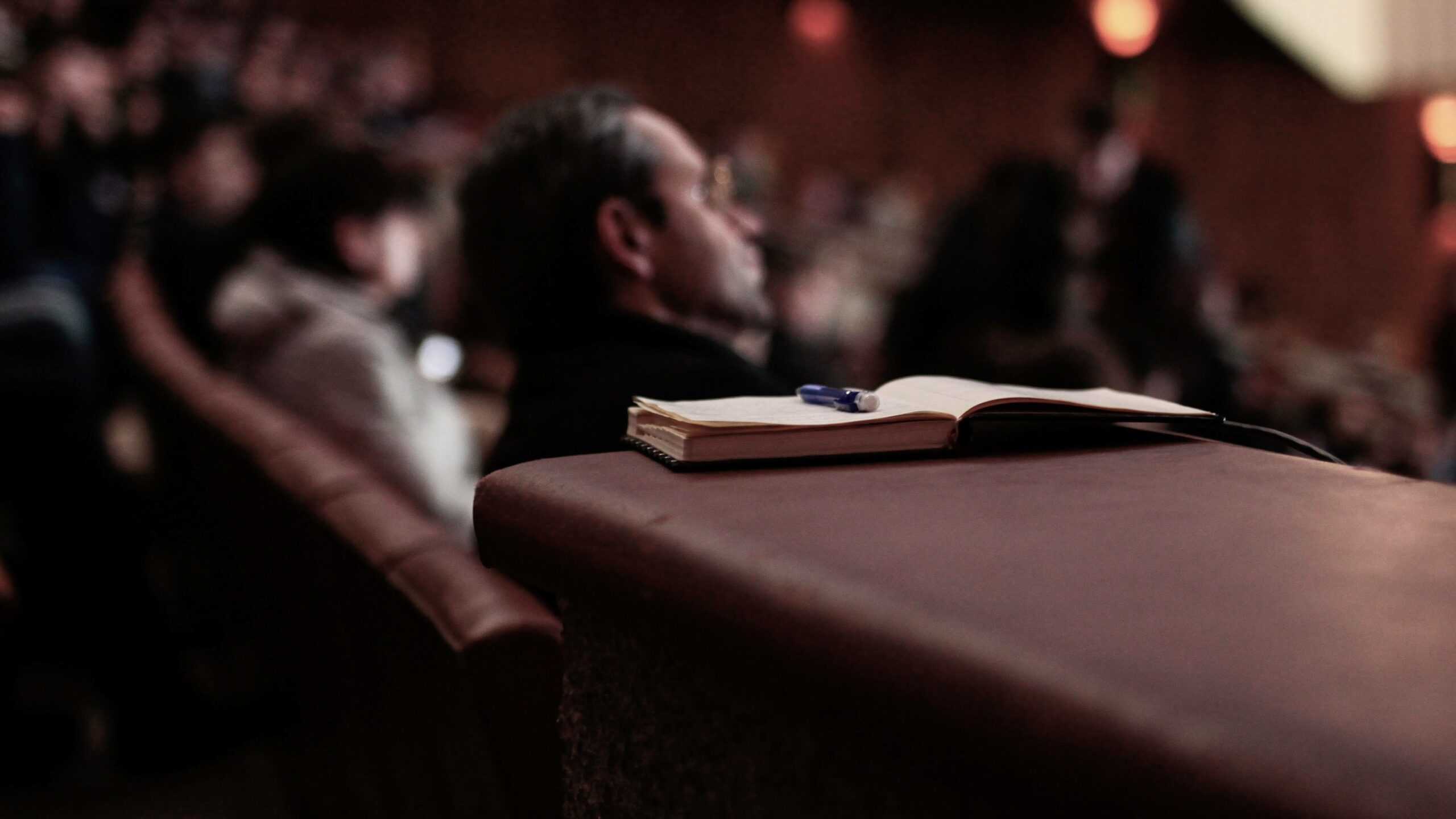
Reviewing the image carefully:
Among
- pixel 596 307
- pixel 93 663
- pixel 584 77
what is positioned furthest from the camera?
pixel 584 77

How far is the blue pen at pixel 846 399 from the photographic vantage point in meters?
0.80

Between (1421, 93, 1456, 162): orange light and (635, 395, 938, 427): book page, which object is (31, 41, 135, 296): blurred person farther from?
(1421, 93, 1456, 162): orange light

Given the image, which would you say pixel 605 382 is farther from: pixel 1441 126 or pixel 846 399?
pixel 1441 126

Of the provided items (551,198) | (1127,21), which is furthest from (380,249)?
(1127,21)

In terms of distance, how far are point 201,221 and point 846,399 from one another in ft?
10.1

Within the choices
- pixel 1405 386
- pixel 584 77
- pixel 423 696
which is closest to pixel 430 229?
pixel 423 696

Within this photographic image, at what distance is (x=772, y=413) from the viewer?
2.55 ft

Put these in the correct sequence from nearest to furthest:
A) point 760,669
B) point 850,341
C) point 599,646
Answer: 1. point 760,669
2. point 599,646
3. point 850,341

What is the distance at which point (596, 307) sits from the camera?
1.42 m

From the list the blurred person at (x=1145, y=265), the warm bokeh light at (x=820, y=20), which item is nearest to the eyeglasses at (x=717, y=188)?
the blurred person at (x=1145, y=265)

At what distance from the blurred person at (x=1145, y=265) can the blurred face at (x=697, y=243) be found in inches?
40.8

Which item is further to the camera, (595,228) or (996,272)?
(996,272)

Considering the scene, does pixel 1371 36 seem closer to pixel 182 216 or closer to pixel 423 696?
pixel 182 216

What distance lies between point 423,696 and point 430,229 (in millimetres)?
4413
